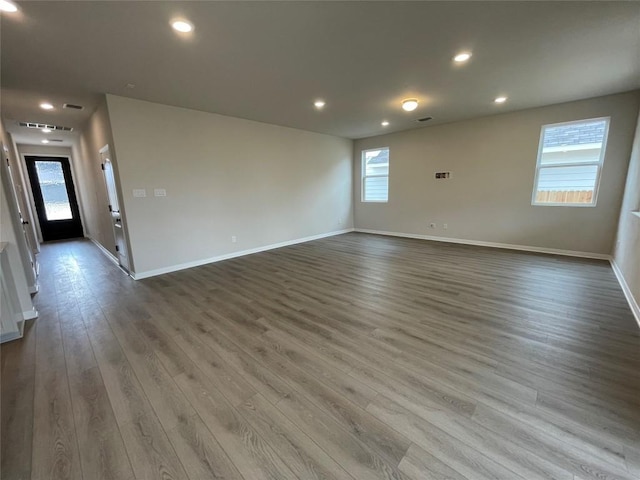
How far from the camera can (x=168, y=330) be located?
2631mm

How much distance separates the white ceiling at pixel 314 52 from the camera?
214 cm

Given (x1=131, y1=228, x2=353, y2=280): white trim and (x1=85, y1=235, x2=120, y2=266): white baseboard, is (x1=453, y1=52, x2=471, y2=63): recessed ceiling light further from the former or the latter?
(x1=85, y1=235, x2=120, y2=266): white baseboard

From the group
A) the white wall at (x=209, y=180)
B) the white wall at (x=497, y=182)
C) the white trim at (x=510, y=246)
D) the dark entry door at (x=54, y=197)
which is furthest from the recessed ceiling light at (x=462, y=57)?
the dark entry door at (x=54, y=197)

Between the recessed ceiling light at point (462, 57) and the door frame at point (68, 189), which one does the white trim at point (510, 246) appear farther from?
the door frame at point (68, 189)

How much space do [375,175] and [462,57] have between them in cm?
472

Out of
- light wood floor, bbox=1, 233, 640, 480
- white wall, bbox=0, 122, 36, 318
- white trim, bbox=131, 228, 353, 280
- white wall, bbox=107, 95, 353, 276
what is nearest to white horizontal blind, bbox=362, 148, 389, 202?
white wall, bbox=107, 95, 353, 276

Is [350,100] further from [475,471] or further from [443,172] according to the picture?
[475,471]

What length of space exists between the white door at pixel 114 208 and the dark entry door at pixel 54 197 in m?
4.72

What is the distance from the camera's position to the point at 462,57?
115 inches

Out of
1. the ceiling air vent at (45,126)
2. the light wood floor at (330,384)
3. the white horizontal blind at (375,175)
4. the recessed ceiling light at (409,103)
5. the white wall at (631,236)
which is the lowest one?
the light wood floor at (330,384)

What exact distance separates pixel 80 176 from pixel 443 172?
950cm

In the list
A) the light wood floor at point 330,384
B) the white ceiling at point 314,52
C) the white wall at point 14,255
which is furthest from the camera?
the white wall at point 14,255

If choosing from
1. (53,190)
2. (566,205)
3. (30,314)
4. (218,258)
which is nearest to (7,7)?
Answer: (30,314)

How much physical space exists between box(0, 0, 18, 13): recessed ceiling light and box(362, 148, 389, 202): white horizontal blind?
22.0 ft
